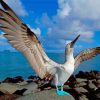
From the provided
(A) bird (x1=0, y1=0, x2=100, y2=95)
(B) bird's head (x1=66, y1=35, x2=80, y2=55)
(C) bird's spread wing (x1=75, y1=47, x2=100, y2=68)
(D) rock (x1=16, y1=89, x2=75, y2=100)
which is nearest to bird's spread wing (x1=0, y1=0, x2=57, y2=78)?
(A) bird (x1=0, y1=0, x2=100, y2=95)

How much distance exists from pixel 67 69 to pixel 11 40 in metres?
1.50

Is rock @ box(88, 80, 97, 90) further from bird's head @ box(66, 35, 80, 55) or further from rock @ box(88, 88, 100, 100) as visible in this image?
bird's head @ box(66, 35, 80, 55)

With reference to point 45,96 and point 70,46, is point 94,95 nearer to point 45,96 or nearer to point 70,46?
point 45,96

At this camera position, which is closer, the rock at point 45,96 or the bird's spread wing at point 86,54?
the bird's spread wing at point 86,54

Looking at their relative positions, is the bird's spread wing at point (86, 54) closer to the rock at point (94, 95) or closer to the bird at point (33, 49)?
the bird at point (33, 49)

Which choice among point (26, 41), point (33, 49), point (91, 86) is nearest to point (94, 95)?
point (91, 86)

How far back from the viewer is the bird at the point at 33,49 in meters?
9.37

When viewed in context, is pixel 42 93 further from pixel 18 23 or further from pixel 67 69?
pixel 18 23

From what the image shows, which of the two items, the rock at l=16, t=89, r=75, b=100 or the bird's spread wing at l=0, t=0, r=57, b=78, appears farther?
the rock at l=16, t=89, r=75, b=100

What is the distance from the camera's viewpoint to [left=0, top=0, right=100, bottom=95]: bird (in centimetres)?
937

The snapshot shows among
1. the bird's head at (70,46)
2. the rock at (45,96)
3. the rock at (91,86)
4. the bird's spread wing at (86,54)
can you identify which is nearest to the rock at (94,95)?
the rock at (91,86)

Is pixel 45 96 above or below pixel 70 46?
below

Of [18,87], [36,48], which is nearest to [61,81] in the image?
[36,48]

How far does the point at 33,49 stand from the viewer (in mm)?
9805
